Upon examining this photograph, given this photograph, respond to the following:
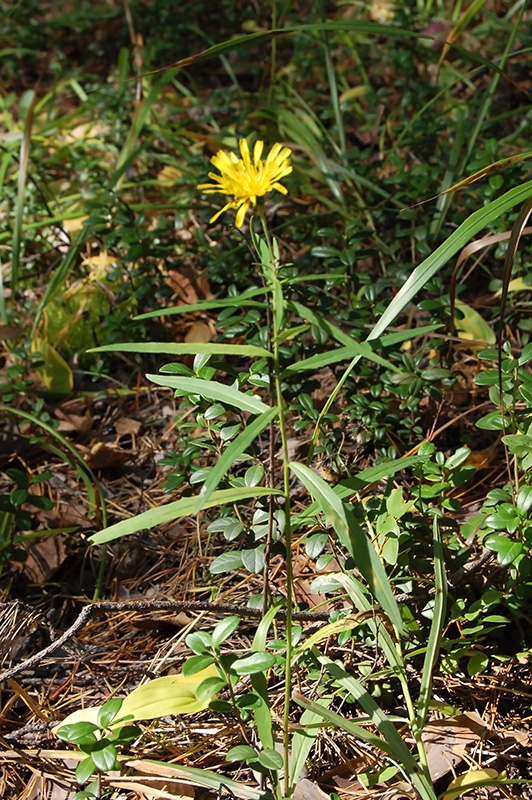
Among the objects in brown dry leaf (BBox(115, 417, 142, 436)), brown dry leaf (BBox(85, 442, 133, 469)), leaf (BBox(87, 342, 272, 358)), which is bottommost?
brown dry leaf (BBox(85, 442, 133, 469))

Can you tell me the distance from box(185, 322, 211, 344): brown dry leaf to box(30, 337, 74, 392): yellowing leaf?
1.16 ft

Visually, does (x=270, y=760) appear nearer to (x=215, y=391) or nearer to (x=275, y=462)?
(x=215, y=391)

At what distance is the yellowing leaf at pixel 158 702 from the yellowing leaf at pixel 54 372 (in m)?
1.05

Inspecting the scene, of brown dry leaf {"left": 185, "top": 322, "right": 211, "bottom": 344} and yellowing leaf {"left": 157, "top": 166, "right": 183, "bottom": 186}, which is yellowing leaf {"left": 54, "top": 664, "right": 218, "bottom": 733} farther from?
yellowing leaf {"left": 157, "top": 166, "right": 183, "bottom": 186}

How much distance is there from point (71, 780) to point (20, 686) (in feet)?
0.78

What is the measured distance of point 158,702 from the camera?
1267 millimetres

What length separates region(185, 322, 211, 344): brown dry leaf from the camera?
2.22 metres

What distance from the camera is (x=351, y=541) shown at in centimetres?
98

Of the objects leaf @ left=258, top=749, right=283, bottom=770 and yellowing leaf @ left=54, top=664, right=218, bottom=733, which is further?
yellowing leaf @ left=54, top=664, right=218, bottom=733

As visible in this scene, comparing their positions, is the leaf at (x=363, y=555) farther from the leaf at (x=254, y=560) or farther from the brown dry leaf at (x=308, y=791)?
the brown dry leaf at (x=308, y=791)

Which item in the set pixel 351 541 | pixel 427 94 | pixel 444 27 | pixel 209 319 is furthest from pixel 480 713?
pixel 444 27

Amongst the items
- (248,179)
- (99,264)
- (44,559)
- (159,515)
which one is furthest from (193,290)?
(159,515)

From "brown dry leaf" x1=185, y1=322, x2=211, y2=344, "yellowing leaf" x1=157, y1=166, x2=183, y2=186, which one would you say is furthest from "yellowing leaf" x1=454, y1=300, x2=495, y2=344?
"yellowing leaf" x1=157, y1=166, x2=183, y2=186

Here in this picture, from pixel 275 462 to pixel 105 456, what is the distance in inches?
23.1
